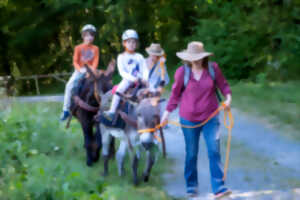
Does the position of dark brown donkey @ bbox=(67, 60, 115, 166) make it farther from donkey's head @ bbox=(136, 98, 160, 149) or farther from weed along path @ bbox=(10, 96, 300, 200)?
donkey's head @ bbox=(136, 98, 160, 149)

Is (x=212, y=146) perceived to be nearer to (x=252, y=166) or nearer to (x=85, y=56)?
(x=252, y=166)

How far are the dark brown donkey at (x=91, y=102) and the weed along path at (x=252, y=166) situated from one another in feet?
4.98

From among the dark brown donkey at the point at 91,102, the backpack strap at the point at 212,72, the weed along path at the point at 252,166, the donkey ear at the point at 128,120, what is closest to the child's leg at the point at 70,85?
the dark brown donkey at the point at 91,102

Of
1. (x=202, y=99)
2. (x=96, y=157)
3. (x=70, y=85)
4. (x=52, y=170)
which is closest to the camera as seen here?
(x=202, y=99)

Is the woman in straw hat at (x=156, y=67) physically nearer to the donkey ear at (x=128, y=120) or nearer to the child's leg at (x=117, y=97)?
the child's leg at (x=117, y=97)

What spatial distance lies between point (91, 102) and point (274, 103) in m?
7.91

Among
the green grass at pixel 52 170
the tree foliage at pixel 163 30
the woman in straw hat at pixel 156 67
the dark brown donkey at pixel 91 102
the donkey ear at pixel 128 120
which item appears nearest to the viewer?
the green grass at pixel 52 170

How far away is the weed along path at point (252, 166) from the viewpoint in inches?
275

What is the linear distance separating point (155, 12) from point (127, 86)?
59.5 ft

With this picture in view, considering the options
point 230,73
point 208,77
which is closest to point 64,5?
point 230,73

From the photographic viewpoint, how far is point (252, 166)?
8.51 m

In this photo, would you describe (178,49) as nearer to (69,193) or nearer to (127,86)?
(127,86)

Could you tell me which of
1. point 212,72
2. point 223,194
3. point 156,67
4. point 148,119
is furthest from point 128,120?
point 156,67

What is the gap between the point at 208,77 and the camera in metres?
6.46
